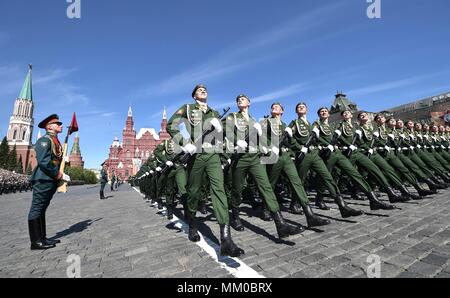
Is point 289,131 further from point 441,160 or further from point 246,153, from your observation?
point 441,160

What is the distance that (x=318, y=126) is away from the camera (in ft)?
19.2

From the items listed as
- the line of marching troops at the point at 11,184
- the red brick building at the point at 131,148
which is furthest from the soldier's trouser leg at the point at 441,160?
the red brick building at the point at 131,148

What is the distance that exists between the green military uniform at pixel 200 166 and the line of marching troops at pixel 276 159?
14 millimetres

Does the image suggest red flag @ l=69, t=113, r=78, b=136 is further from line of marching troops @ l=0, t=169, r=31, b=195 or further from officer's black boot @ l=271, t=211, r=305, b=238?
line of marching troops @ l=0, t=169, r=31, b=195

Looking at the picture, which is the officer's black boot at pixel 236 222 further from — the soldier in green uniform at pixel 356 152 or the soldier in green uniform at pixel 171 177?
the soldier in green uniform at pixel 356 152

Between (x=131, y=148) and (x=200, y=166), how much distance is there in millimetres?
109656

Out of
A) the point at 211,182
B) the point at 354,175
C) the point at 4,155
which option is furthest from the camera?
the point at 4,155

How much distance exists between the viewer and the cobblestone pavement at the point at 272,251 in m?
2.59

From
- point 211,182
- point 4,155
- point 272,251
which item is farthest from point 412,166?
point 4,155

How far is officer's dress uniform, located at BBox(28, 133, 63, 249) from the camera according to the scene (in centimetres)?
Answer: 415

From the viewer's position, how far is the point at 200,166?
12.3ft

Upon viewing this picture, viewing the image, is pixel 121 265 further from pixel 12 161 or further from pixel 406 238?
pixel 12 161

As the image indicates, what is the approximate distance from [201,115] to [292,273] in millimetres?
2613
